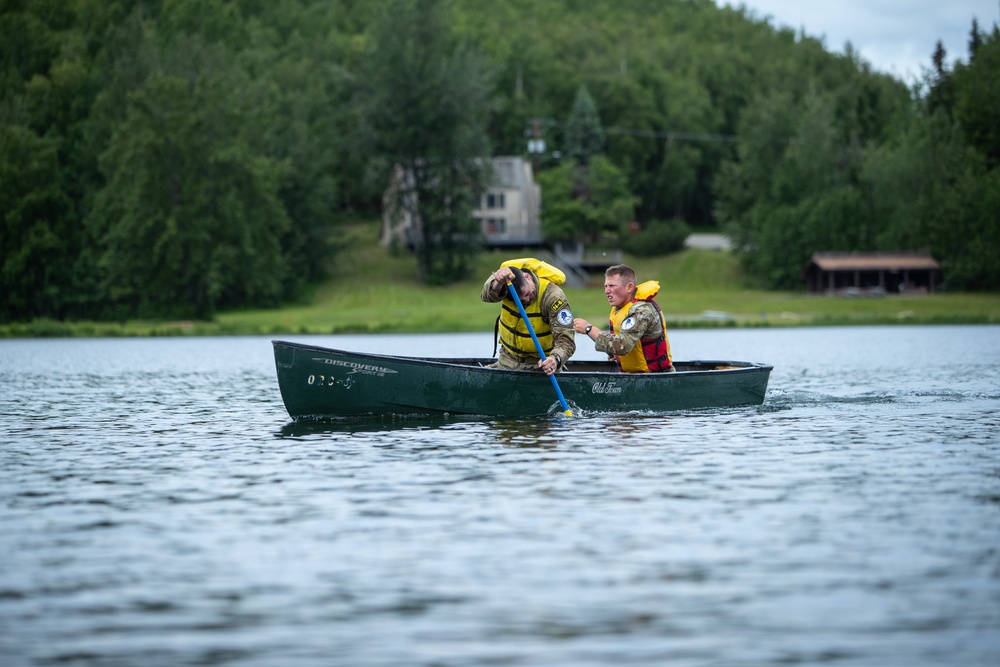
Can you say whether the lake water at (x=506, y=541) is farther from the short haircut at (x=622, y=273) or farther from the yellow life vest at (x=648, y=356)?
the short haircut at (x=622, y=273)

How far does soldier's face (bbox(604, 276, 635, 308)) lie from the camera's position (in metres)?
17.7

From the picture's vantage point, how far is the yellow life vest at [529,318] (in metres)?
17.3

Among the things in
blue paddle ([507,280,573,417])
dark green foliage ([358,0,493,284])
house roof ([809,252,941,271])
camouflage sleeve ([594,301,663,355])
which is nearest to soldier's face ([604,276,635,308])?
camouflage sleeve ([594,301,663,355])

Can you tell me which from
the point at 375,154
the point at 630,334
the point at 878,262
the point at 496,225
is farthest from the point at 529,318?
the point at 496,225

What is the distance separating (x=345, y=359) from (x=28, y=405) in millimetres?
8490

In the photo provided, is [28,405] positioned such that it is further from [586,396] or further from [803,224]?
[803,224]

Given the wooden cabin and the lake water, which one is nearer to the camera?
the lake water

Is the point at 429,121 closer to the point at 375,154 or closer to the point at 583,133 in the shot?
the point at 375,154

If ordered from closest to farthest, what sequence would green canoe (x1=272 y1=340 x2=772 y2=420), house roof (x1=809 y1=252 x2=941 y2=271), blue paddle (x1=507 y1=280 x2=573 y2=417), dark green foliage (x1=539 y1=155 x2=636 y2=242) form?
blue paddle (x1=507 y1=280 x2=573 y2=417) < green canoe (x1=272 y1=340 x2=772 y2=420) < house roof (x1=809 y1=252 x2=941 y2=271) < dark green foliage (x1=539 y1=155 x2=636 y2=242)

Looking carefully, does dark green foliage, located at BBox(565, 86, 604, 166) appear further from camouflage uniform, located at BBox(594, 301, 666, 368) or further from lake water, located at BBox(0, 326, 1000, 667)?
camouflage uniform, located at BBox(594, 301, 666, 368)

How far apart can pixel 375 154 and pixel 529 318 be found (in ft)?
204

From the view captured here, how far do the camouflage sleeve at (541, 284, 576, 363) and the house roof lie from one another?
62879 mm

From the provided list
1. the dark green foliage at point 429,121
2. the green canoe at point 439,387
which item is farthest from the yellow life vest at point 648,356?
the dark green foliage at point 429,121

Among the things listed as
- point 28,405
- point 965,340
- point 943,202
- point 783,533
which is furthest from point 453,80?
point 783,533
